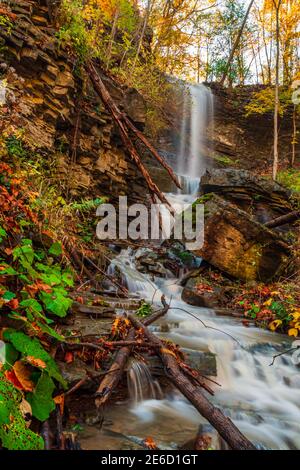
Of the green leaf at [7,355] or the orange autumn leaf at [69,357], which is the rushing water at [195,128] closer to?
the orange autumn leaf at [69,357]

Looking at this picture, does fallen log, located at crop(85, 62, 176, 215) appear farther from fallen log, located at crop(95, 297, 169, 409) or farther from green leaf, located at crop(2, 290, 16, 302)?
green leaf, located at crop(2, 290, 16, 302)

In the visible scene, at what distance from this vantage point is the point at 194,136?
56.6 ft

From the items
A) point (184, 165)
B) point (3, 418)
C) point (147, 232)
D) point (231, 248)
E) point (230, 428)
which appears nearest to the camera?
point (3, 418)

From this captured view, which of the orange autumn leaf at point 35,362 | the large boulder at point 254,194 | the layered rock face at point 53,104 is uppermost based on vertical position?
the layered rock face at point 53,104

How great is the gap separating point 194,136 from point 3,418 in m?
17.0

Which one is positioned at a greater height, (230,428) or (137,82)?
(137,82)

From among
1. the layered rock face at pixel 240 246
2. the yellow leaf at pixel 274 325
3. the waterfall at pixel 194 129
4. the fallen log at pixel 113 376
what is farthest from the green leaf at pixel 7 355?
the waterfall at pixel 194 129

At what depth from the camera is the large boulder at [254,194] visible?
31.2ft

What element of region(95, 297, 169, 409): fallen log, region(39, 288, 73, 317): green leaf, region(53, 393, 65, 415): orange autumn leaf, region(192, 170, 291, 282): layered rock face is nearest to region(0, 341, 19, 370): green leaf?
region(53, 393, 65, 415): orange autumn leaf

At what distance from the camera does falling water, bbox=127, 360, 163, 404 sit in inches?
129

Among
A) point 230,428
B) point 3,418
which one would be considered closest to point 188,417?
point 230,428

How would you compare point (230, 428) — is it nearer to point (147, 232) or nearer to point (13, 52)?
point (13, 52)

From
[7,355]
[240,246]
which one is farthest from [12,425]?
[240,246]

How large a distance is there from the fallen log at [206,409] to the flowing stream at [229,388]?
203 mm
